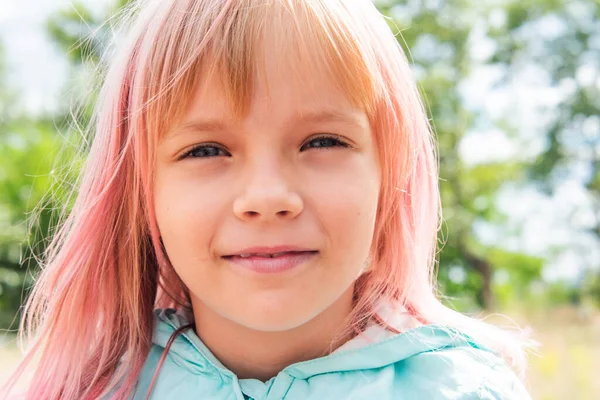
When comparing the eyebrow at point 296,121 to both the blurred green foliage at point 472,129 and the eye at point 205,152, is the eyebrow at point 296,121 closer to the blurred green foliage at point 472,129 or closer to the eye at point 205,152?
the eye at point 205,152

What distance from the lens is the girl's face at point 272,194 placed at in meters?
1.12

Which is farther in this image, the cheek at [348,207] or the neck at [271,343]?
the neck at [271,343]

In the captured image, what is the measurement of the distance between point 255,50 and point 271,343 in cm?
56

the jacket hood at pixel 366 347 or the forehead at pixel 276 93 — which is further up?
the forehead at pixel 276 93

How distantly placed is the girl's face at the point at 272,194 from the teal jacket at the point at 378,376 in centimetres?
13

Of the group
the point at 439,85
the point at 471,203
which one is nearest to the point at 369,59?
the point at 439,85

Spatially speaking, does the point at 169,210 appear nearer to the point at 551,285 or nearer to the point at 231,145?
the point at 231,145

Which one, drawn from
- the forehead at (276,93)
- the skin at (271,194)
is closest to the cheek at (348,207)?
the skin at (271,194)

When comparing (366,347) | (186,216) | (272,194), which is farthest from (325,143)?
(366,347)

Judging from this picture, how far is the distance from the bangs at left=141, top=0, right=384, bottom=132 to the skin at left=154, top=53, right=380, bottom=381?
2cm

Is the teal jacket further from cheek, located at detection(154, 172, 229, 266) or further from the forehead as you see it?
the forehead

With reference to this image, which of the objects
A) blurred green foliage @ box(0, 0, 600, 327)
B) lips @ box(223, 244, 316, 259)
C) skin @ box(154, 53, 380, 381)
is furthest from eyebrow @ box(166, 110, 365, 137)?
blurred green foliage @ box(0, 0, 600, 327)

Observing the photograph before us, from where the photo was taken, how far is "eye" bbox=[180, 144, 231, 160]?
118 centimetres

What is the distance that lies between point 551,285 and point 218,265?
13446mm
